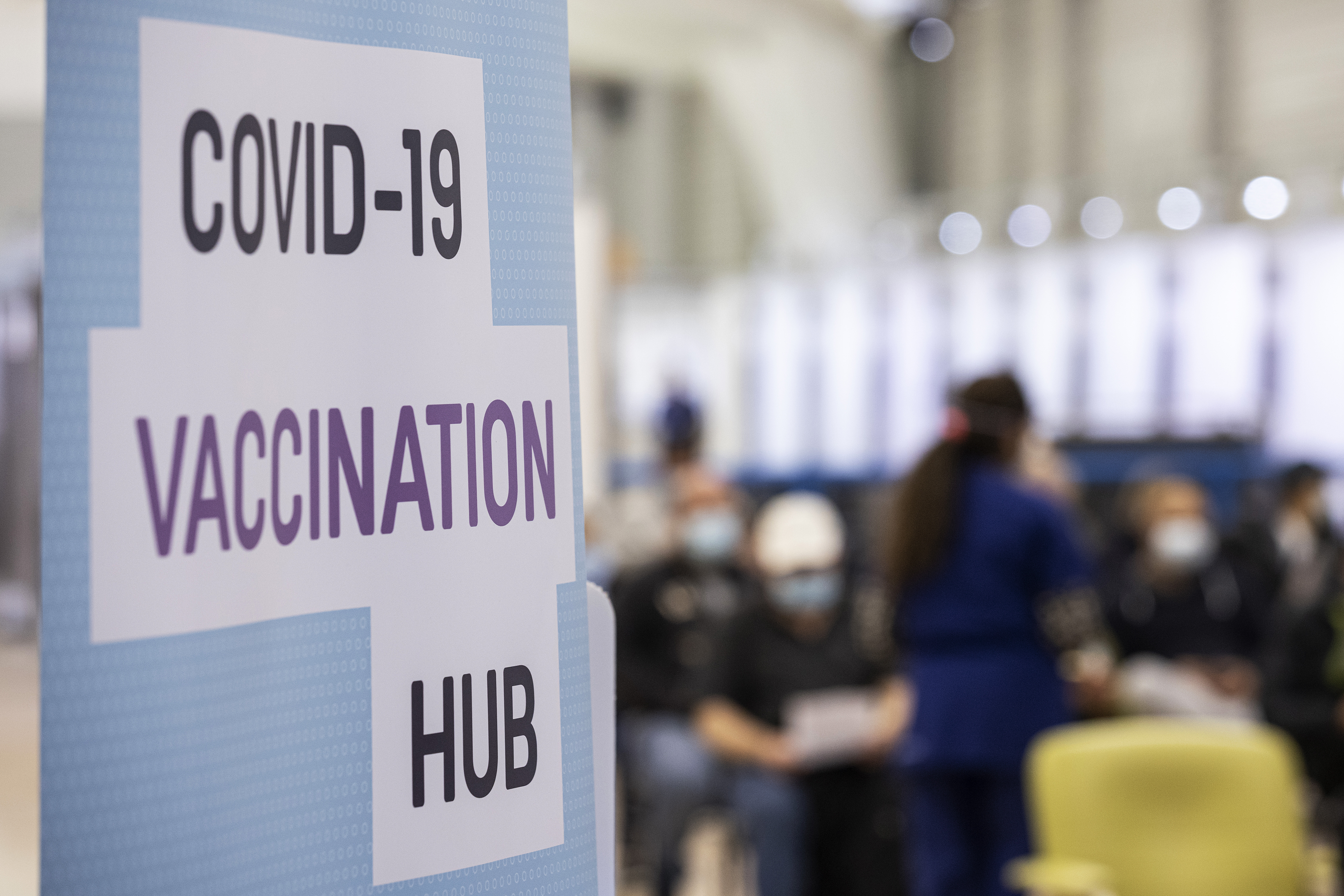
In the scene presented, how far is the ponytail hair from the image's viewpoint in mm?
3053

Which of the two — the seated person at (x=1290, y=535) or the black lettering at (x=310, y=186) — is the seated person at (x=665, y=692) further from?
the black lettering at (x=310, y=186)

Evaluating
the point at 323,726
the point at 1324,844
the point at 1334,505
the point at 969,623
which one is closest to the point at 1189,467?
the point at 1334,505

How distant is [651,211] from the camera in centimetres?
1380

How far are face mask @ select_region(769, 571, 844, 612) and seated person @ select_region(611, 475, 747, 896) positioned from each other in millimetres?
138

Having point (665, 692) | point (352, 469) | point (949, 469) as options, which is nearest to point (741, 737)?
point (665, 692)

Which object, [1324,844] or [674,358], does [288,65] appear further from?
[674,358]

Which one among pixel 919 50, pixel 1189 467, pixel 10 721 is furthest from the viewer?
pixel 919 50

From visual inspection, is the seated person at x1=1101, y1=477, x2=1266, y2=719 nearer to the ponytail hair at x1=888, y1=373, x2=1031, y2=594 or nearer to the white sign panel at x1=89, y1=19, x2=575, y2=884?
the ponytail hair at x1=888, y1=373, x2=1031, y2=594

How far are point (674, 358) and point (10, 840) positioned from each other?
969 cm

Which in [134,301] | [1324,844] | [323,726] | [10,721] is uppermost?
[134,301]

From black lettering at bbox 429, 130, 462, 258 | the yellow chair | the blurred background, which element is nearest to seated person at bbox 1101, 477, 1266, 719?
the blurred background

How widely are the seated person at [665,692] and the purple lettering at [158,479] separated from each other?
3.12 m

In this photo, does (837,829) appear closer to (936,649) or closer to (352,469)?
(936,649)

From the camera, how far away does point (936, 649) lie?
3.11 metres
